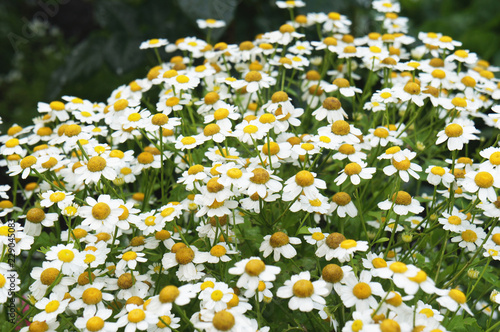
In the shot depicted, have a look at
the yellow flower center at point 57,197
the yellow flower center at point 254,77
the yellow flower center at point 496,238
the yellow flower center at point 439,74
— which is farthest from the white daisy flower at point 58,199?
the yellow flower center at point 439,74

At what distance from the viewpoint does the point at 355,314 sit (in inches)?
33.9

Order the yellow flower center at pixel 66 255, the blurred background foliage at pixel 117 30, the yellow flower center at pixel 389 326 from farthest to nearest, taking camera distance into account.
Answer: the blurred background foliage at pixel 117 30 < the yellow flower center at pixel 66 255 < the yellow flower center at pixel 389 326

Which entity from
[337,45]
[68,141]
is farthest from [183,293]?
[337,45]

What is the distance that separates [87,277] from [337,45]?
40.2 inches

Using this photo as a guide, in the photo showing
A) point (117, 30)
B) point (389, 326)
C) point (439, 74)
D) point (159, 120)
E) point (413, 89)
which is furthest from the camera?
point (117, 30)

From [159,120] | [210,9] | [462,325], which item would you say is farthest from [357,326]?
[210,9]

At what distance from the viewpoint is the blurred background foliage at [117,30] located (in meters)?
2.27

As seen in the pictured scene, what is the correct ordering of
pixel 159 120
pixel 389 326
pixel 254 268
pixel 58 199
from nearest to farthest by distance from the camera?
pixel 389 326
pixel 254 268
pixel 58 199
pixel 159 120

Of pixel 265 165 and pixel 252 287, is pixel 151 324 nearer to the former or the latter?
pixel 252 287

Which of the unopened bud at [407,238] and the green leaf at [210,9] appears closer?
the unopened bud at [407,238]

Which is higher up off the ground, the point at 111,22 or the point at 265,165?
the point at 265,165

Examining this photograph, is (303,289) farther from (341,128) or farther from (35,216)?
(35,216)

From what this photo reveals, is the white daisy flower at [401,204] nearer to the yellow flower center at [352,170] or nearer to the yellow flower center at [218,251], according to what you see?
the yellow flower center at [352,170]

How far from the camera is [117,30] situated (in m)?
2.39
